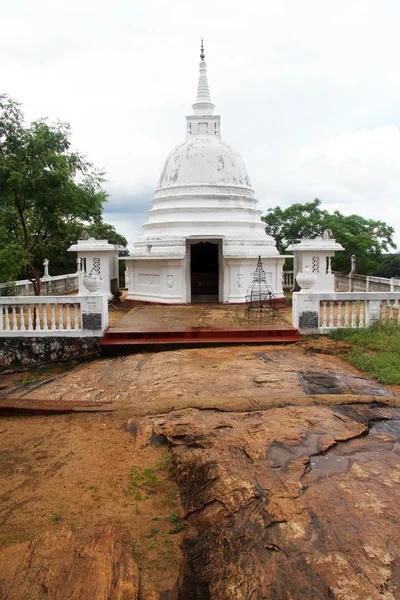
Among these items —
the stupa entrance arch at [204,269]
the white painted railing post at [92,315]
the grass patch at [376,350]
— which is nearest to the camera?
the grass patch at [376,350]

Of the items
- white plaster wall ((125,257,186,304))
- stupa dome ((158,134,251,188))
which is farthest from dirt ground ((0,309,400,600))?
stupa dome ((158,134,251,188))

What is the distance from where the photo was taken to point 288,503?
12.2 feet

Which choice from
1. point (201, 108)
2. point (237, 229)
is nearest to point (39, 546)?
point (237, 229)

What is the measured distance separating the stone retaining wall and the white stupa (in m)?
5.96

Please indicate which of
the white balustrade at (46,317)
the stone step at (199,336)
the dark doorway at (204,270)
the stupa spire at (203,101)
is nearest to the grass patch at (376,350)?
the stone step at (199,336)

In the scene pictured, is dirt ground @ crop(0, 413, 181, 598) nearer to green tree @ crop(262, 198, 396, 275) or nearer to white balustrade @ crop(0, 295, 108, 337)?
white balustrade @ crop(0, 295, 108, 337)

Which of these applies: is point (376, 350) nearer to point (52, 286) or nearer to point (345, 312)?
point (345, 312)

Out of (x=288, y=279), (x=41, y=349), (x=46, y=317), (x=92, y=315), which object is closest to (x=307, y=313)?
(x=92, y=315)

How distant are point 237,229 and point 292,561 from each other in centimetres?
1471

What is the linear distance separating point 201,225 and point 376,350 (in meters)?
9.32

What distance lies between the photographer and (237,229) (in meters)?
17.1

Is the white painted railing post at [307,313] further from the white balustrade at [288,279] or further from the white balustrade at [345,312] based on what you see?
the white balustrade at [288,279]

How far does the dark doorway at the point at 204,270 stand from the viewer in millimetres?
20750

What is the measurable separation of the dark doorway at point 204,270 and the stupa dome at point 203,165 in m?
3.53
